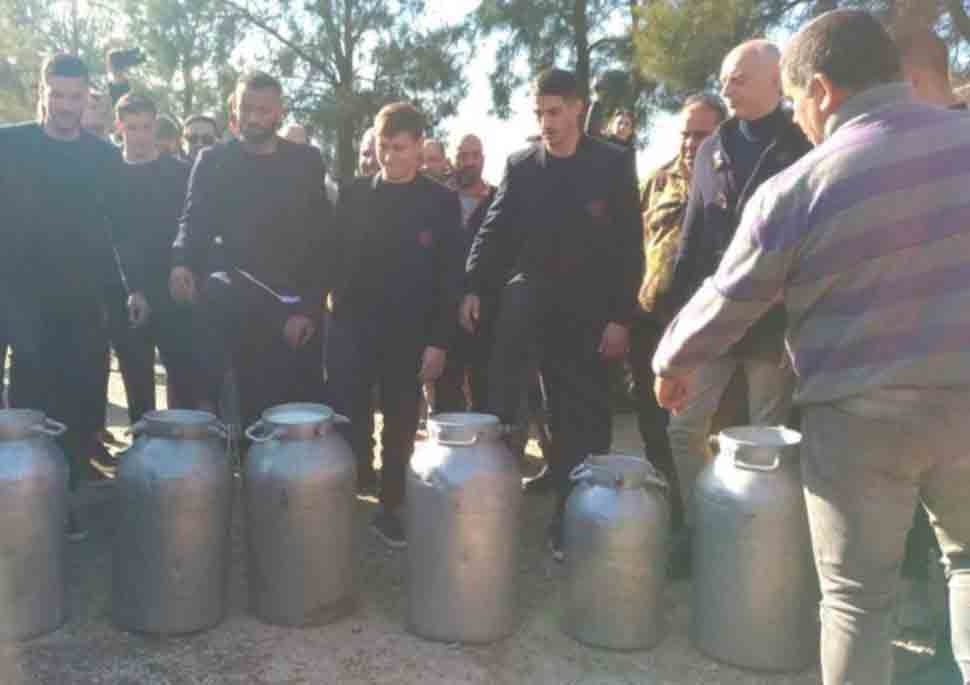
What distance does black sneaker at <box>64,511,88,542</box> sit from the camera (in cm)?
411

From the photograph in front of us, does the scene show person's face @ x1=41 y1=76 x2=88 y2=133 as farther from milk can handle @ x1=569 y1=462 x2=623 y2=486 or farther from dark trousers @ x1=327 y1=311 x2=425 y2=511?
milk can handle @ x1=569 y1=462 x2=623 y2=486

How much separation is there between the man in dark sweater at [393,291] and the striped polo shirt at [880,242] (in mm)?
2098

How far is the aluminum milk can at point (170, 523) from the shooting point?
3223 mm

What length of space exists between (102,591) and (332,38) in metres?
15.9

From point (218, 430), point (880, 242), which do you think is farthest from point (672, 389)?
point (218, 430)

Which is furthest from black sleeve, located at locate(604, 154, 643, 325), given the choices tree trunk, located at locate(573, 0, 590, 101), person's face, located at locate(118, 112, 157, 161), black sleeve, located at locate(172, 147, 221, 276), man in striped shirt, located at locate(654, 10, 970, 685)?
tree trunk, located at locate(573, 0, 590, 101)

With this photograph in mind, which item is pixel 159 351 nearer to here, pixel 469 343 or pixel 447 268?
pixel 469 343

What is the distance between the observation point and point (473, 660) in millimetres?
3264

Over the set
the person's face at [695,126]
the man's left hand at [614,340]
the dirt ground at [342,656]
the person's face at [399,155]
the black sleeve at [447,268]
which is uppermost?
the person's face at [695,126]

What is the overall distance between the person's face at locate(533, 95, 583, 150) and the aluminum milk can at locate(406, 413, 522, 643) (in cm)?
135

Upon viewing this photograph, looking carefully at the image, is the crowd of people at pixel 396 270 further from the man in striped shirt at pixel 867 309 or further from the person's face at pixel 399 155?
the man in striped shirt at pixel 867 309

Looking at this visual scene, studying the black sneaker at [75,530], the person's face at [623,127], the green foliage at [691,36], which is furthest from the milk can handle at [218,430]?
the green foliage at [691,36]

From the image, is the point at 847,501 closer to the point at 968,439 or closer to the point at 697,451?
the point at 968,439

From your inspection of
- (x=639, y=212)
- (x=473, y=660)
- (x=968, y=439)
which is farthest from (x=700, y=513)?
(x=639, y=212)
